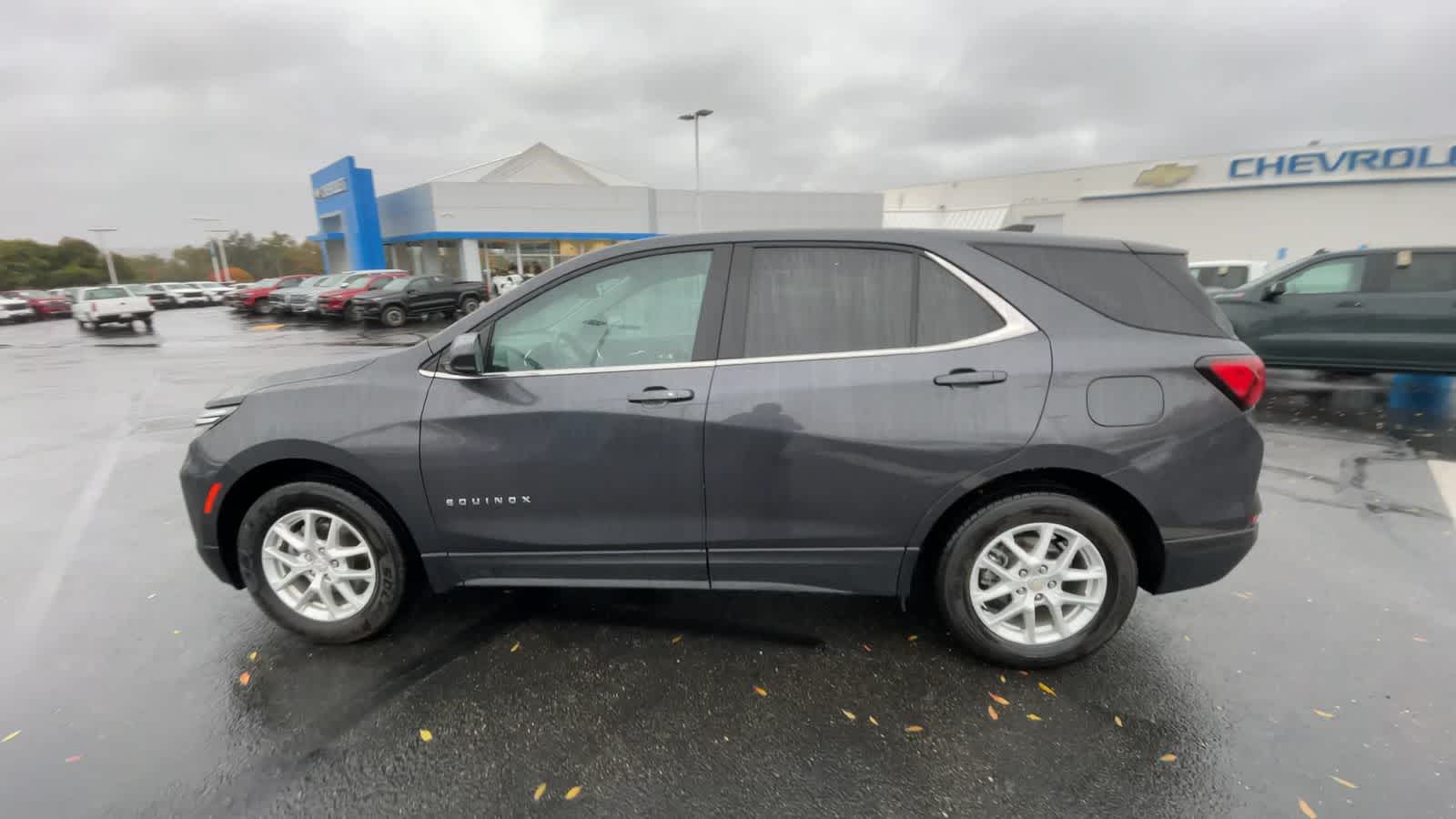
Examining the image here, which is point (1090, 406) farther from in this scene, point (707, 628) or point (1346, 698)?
point (707, 628)

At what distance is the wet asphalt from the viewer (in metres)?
2.18

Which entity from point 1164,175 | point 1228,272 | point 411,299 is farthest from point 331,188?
point 1164,175

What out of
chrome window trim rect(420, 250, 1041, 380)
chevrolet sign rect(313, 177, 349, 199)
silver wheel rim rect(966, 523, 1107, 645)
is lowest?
silver wheel rim rect(966, 523, 1107, 645)

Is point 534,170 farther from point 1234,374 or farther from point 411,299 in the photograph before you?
point 1234,374

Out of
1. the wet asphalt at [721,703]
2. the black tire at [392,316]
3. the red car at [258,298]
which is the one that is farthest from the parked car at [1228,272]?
the red car at [258,298]

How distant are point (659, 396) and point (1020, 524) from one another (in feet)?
5.04

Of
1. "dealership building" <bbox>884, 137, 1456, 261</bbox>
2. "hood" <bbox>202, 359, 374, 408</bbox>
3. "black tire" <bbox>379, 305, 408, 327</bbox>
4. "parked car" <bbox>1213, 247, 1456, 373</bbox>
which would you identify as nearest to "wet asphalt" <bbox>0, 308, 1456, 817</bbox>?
"hood" <bbox>202, 359, 374, 408</bbox>

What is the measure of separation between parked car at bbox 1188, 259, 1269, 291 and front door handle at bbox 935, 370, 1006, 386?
Result: 15484 mm

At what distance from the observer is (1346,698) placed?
259cm

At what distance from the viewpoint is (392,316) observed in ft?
70.0

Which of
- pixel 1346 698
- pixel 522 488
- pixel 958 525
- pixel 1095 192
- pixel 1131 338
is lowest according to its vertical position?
pixel 1346 698

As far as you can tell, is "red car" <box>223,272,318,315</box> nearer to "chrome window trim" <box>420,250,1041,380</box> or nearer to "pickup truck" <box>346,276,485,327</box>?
"pickup truck" <box>346,276,485,327</box>

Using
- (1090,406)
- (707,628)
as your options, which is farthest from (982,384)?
(707,628)

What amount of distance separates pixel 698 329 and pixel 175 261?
3536 inches
